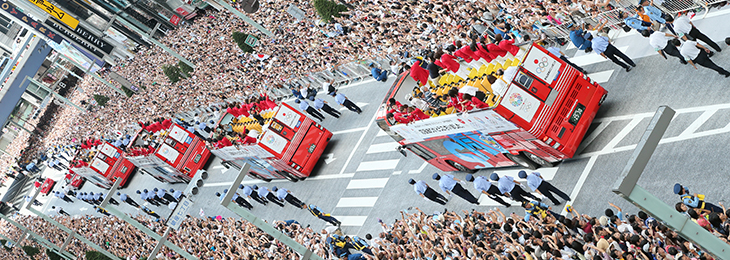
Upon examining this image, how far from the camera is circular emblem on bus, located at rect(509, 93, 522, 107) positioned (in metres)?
13.2

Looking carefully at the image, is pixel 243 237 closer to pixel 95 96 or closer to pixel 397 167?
pixel 397 167

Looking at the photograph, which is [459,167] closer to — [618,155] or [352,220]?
[352,220]

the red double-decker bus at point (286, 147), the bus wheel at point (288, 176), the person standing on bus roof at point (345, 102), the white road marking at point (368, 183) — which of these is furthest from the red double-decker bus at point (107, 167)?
the white road marking at point (368, 183)

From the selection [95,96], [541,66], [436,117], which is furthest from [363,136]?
[95,96]

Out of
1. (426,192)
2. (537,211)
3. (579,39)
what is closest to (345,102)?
(426,192)

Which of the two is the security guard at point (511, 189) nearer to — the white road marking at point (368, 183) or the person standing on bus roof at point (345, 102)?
the white road marking at point (368, 183)

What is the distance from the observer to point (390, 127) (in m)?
16.8

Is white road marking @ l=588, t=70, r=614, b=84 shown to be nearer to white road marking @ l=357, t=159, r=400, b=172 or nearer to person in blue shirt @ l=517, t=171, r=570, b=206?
person in blue shirt @ l=517, t=171, r=570, b=206

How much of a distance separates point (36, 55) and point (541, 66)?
2284 inches

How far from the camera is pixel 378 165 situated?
20734 millimetres

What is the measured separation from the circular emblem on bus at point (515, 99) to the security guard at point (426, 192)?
12.0 ft

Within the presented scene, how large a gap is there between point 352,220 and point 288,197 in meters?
3.07

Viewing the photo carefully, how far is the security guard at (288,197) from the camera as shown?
68.6ft

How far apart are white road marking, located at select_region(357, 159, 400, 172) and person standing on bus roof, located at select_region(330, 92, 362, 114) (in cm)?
271
